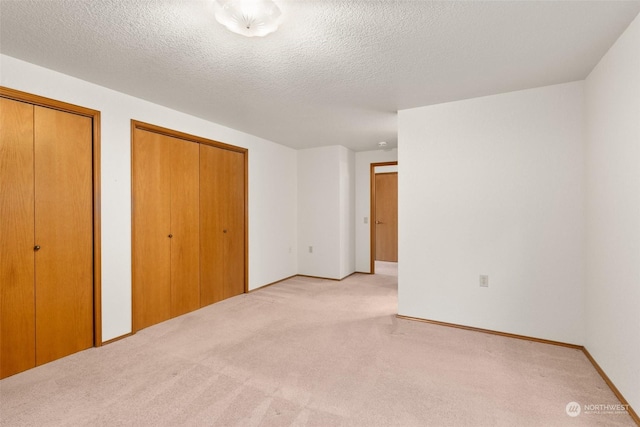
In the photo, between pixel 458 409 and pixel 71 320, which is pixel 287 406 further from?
pixel 71 320

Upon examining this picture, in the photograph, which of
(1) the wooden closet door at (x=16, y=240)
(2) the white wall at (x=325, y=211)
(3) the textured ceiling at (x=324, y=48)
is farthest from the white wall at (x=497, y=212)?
(1) the wooden closet door at (x=16, y=240)

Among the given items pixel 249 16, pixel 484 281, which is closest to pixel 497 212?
pixel 484 281

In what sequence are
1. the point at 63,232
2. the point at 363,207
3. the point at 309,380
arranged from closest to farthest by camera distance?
the point at 309,380 → the point at 63,232 → the point at 363,207

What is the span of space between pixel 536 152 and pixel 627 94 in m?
0.92

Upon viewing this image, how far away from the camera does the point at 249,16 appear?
5.36 ft

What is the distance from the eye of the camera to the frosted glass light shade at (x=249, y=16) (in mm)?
1586

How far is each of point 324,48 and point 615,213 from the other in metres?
2.22

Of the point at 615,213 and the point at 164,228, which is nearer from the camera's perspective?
the point at 615,213

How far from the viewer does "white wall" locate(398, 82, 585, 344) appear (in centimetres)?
268

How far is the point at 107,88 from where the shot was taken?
276 centimetres

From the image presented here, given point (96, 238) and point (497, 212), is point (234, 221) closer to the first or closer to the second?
point (96, 238)

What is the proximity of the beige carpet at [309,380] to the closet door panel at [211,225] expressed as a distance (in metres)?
0.72

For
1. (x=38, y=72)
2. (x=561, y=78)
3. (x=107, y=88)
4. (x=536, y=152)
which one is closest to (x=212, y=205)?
(x=107, y=88)

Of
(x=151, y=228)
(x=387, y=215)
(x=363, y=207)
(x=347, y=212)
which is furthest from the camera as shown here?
(x=387, y=215)
